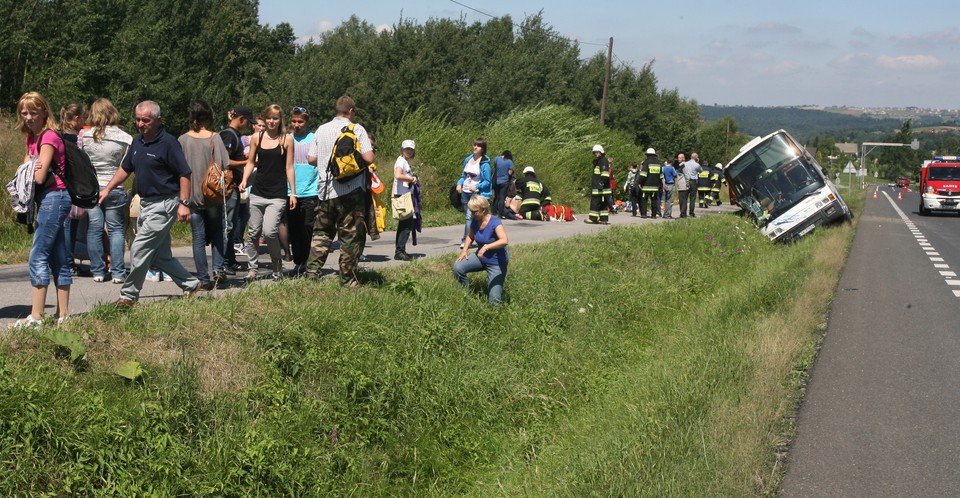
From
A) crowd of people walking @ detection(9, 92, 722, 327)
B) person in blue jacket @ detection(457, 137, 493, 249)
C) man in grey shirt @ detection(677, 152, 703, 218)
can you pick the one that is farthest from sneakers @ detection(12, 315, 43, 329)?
man in grey shirt @ detection(677, 152, 703, 218)

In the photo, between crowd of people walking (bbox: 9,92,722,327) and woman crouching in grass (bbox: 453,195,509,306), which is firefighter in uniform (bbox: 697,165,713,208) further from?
crowd of people walking (bbox: 9,92,722,327)

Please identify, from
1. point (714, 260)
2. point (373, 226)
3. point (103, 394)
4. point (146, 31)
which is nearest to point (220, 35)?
point (146, 31)

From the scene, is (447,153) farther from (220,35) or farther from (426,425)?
(220,35)

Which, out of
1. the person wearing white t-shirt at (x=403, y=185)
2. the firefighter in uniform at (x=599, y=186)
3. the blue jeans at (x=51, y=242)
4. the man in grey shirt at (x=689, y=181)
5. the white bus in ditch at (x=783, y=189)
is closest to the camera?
the blue jeans at (x=51, y=242)

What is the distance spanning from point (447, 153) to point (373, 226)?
55.3ft

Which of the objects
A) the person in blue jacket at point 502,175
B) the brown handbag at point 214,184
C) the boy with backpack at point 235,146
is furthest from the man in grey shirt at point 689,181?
the brown handbag at point 214,184

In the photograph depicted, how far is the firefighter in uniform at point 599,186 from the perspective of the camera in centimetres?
2417

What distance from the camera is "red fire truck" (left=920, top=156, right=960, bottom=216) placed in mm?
43938

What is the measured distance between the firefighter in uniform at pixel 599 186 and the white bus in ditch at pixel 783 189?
4053 millimetres

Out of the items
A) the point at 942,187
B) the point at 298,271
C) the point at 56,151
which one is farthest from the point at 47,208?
the point at 942,187

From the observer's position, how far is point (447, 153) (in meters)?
27.7

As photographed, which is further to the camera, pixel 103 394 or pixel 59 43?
pixel 59 43

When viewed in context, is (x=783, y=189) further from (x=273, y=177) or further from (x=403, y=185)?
(x=273, y=177)

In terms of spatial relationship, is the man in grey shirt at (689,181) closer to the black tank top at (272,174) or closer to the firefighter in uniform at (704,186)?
the firefighter in uniform at (704,186)
